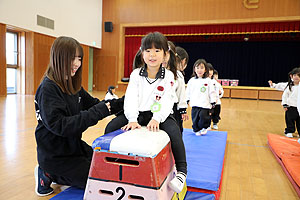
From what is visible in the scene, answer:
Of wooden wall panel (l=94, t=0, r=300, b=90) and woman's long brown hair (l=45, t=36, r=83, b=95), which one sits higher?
wooden wall panel (l=94, t=0, r=300, b=90)

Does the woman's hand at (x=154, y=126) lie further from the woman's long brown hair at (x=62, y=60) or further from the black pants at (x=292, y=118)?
the black pants at (x=292, y=118)

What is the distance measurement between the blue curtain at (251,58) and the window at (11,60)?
747 cm

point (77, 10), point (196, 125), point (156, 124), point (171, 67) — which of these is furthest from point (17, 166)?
point (77, 10)

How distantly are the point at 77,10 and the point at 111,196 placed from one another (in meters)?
10.2

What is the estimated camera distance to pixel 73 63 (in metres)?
1.55

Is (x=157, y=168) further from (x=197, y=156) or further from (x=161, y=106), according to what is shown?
(x=197, y=156)

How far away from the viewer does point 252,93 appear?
10391 millimetres

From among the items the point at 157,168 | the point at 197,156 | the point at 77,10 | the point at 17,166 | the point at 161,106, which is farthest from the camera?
the point at 77,10

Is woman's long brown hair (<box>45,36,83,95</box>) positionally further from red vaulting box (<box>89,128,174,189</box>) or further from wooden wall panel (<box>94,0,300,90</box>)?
wooden wall panel (<box>94,0,300,90</box>)

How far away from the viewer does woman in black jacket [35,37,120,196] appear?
1452mm

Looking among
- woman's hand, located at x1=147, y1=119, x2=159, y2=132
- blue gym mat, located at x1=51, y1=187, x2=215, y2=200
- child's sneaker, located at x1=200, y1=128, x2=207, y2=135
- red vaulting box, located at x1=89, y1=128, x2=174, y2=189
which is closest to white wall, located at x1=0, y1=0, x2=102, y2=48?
child's sneaker, located at x1=200, y1=128, x2=207, y2=135

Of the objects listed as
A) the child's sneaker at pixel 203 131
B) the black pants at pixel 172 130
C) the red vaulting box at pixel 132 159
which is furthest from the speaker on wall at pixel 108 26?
the red vaulting box at pixel 132 159

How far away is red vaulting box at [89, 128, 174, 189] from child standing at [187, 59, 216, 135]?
2.24 m

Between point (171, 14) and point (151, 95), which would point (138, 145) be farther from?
point (171, 14)
